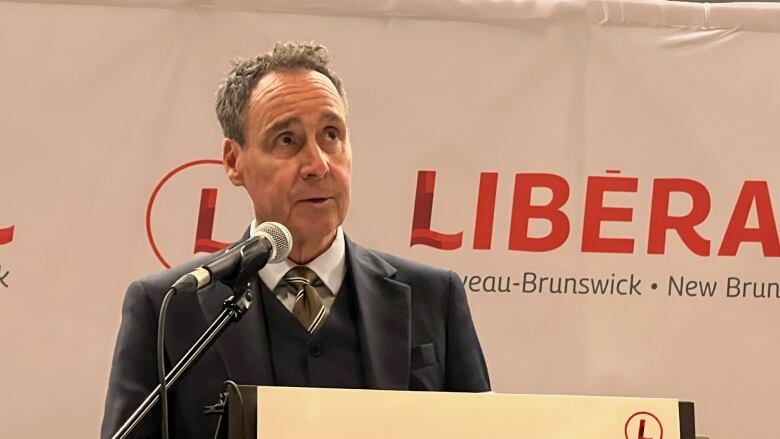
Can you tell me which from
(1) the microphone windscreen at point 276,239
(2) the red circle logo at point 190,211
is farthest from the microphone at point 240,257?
(2) the red circle logo at point 190,211

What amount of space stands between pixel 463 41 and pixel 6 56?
1.34m

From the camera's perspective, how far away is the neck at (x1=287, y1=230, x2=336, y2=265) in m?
2.08

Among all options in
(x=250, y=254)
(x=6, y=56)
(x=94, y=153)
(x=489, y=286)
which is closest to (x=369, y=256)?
(x=250, y=254)

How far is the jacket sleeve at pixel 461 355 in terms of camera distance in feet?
6.85

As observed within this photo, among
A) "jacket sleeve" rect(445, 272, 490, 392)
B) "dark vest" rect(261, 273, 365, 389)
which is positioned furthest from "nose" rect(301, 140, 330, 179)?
"jacket sleeve" rect(445, 272, 490, 392)

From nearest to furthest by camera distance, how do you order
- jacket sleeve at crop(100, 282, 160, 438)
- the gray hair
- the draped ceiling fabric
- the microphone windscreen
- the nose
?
the microphone windscreen → jacket sleeve at crop(100, 282, 160, 438) → the nose → the gray hair → the draped ceiling fabric

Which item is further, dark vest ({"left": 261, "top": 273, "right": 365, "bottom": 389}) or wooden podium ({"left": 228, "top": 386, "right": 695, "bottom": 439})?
dark vest ({"left": 261, "top": 273, "right": 365, "bottom": 389})

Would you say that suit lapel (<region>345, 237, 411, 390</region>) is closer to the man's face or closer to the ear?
the man's face

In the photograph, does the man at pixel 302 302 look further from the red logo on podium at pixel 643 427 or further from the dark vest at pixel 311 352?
the red logo on podium at pixel 643 427

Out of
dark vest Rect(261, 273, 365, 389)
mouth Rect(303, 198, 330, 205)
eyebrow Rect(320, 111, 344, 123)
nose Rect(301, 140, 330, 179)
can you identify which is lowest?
dark vest Rect(261, 273, 365, 389)

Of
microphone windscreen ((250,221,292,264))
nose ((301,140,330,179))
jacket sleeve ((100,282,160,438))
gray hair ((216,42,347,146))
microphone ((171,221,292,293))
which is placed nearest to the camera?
microphone ((171,221,292,293))

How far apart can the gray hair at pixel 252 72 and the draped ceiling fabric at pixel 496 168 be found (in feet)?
3.04

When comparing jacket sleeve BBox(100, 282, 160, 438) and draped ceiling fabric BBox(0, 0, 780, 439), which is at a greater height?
draped ceiling fabric BBox(0, 0, 780, 439)

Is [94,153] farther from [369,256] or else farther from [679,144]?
[679,144]
